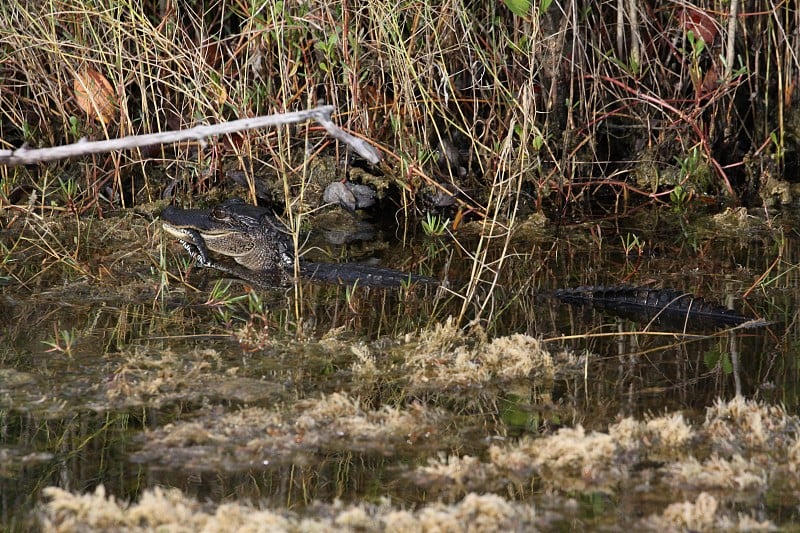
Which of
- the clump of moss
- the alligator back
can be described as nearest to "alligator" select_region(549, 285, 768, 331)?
the alligator back

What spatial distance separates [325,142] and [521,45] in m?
1.33

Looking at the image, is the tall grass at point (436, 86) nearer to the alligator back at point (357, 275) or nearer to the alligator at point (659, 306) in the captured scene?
the alligator back at point (357, 275)

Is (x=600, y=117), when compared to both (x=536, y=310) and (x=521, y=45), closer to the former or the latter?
(x=521, y=45)

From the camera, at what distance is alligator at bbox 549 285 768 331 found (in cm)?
428

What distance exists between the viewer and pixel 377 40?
18.8ft

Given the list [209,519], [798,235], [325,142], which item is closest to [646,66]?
[798,235]

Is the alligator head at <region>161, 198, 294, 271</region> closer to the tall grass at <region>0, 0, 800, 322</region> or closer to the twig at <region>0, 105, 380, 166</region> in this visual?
the tall grass at <region>0, 0, 800, 322</region>

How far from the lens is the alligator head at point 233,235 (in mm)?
5551

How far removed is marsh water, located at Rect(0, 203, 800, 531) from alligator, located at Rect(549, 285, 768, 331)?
83mm

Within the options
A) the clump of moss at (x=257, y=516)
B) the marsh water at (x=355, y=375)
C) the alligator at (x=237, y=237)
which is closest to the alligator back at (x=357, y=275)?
the marsh water at (x=355, y=375)

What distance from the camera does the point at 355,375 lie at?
12.2ft

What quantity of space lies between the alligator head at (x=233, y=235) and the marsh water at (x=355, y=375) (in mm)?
137

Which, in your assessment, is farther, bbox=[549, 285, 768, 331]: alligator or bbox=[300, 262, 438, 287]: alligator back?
bbox=[300, 262, 438, 287]: alligator back

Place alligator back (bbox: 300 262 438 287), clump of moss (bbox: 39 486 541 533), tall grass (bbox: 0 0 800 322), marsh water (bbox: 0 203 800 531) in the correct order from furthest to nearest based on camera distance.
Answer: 1. tall grass (bbox: 0 0 800 322)
2. alligator back (bbox: 300 262 438 287)
3. marsh water (bbox: 0 203 800 531)
4. clump of moss (bbox: 39 486 541 533)
